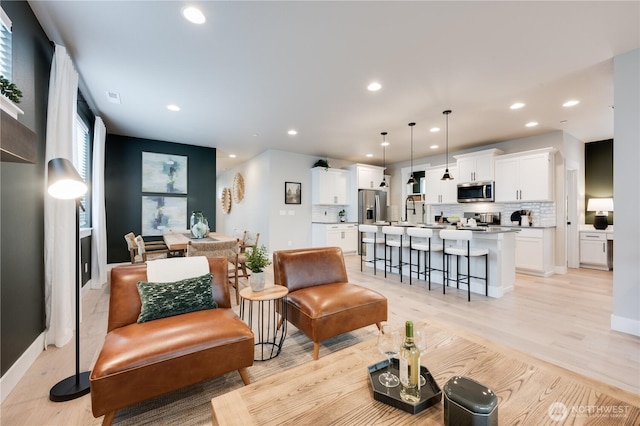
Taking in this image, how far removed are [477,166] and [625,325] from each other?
4.11 m

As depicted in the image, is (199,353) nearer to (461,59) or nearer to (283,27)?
(283,27)

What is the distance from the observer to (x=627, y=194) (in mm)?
2699

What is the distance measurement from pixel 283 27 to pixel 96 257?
456cm

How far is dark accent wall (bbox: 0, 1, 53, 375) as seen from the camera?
Result: 75.3 inches

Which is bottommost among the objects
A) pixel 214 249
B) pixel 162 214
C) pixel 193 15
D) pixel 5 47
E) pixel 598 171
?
pixel 214 249

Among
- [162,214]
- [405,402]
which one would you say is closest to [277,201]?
[162,214]

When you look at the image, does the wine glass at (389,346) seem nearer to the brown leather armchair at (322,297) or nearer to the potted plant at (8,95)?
the brown leather armchair at (322,297)

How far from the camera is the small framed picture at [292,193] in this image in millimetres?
7117

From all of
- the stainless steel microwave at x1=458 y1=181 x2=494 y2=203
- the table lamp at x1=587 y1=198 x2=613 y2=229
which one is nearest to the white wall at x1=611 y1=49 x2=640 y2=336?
the stainless steel microwave at x1=458 y1=181 x2=494 y2=203

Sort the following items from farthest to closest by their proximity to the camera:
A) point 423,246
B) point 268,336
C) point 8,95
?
1. point 423,246
2. point 268,336
3. point 8,95

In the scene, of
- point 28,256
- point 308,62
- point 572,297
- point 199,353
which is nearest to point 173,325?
point 199,353

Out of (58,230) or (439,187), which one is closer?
(58,230)

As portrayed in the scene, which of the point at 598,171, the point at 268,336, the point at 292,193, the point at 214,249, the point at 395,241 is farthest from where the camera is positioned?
the point at 292,193

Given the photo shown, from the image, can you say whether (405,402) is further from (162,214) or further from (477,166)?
(162,214)
